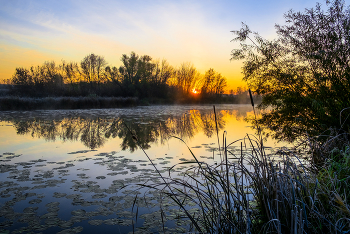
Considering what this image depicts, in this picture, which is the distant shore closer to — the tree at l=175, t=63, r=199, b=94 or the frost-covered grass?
the frost-covered grass

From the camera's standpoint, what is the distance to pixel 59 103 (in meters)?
26.8

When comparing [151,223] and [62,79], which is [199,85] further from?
[151,223]

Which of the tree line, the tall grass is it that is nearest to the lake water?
the tall grass

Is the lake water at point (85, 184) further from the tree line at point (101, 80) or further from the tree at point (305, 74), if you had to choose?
the tree line at point (101, 80)

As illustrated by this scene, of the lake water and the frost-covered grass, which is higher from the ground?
the frost-covered grass

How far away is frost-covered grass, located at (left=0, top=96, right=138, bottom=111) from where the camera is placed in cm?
2307

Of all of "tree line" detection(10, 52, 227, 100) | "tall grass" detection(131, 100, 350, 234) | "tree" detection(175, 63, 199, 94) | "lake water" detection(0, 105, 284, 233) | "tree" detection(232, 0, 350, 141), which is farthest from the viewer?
"tree" detection(175, 63, 199, 94)

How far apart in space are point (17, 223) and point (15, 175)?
2348 millimetres

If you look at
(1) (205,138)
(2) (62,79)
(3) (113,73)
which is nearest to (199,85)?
(3) (113,73)

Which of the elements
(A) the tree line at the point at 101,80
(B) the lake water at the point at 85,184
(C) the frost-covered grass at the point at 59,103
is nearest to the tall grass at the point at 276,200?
(B) the lake water at the point at 85,184

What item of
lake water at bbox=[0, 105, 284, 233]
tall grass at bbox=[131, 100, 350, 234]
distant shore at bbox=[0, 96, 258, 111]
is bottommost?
lake water at bbox=[0, 105, 284, 233]

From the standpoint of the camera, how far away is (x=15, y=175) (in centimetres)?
505

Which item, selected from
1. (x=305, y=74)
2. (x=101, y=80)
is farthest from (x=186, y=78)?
(x=305, y=74)

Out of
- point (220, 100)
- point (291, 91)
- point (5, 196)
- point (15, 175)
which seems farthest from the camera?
point (220, 100)
